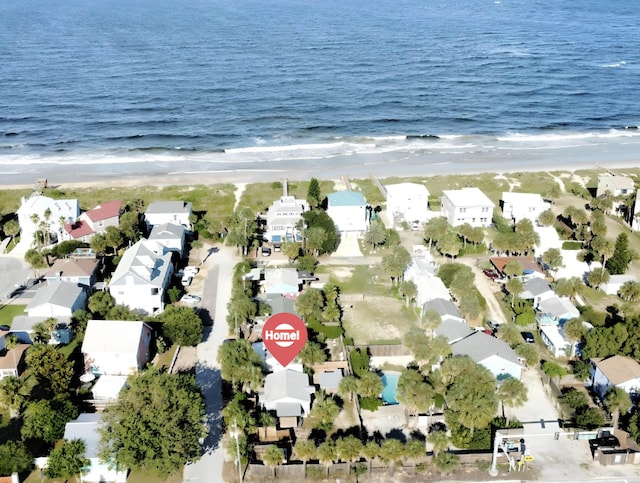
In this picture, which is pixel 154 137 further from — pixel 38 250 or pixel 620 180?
pixel 620 180

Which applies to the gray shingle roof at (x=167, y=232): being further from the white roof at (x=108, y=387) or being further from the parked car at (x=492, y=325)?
the parked car at (x=492, y=325)

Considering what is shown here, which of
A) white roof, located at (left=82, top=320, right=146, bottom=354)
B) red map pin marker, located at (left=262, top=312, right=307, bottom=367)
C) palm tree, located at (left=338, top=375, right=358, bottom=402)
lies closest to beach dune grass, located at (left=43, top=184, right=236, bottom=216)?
white roof, located at (left=82, top=320, right=146, bottom=354)

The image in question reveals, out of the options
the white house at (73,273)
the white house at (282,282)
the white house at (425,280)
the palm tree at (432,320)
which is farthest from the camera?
the white house at (73,273)

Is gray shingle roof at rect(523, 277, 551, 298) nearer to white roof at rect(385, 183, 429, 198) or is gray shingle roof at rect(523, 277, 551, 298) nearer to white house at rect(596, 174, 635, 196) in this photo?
white roof at rect(385, 183, 429, 198)

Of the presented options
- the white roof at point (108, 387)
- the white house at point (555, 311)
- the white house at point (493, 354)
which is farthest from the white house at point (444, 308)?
the white roof at point (108, 387)

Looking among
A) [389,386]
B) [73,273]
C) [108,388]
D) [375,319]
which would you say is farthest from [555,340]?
[73,273]

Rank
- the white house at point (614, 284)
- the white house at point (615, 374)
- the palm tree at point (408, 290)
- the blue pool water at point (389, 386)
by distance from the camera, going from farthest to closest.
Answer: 1. the white house at point (614, 284)
2. the palm tree at point (408, 290)
3. the blue pool water at point (389, 386)
4. the white house at point (615, 374)
